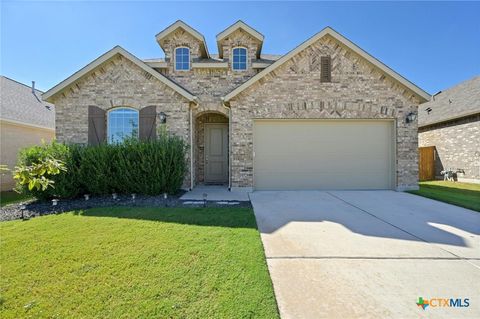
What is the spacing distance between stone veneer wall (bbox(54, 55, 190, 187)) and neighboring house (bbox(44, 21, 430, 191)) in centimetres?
4

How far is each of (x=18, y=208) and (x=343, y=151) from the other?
11205mm

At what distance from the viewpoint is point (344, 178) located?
28.7ft

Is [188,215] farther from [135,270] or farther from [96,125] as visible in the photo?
[96,125]

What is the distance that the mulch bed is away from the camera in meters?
5.97

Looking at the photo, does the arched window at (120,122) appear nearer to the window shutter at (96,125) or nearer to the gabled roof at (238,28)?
the window shutter at (96,125)

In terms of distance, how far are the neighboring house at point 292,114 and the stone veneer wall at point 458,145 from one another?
6.18 metres

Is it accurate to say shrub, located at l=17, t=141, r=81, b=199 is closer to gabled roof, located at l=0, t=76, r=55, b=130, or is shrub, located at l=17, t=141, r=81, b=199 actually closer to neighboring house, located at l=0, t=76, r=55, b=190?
neighboring house, located at l=0, t=76, r=55, b=190

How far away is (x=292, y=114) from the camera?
8.53m

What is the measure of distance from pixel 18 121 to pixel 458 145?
23498 mm

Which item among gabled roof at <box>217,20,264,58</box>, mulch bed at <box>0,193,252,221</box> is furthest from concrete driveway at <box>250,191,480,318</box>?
gabled roof at <box>217,20,264,58</box>

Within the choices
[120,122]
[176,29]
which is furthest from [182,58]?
[120,122]

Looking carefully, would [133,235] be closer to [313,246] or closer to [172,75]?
[313,246]

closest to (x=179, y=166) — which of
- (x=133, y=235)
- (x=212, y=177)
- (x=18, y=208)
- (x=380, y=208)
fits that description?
(x=212, y=177)

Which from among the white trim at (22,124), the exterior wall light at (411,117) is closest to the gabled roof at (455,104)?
the exterior wall light at (411,117)
